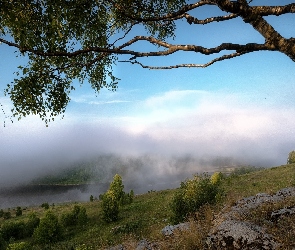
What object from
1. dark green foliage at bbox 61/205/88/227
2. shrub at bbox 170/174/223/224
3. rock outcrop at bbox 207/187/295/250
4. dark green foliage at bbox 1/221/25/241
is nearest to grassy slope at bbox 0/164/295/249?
dark green foliage at bbox 61/205/88/227

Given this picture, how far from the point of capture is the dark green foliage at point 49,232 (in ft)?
123

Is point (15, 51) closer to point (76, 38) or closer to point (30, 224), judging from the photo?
point (76, 38)

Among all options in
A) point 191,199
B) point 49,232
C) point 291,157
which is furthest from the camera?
point 291,157

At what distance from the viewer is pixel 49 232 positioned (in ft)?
122

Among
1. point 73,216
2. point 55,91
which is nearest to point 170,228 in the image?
point 55,91

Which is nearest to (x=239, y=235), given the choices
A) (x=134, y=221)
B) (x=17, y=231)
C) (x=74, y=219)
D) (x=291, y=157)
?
(x=134, y=221)

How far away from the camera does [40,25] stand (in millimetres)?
6336

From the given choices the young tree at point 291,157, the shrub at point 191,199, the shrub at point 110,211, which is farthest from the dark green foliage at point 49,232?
the young tree at point 291,157

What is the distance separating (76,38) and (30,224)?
50.2m

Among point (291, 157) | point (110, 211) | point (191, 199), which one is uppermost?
point (191, 199)

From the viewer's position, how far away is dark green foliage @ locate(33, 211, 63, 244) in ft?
123

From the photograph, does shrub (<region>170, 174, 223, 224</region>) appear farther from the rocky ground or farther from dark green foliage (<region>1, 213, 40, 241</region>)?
dark green foliage (<region>1, 213, 40, 241</region>)

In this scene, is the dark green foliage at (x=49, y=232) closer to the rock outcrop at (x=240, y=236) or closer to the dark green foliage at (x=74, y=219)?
the dark green foliage at (x=74, y=219)

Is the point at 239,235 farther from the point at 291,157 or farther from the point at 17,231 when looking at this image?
the point at 291,157
